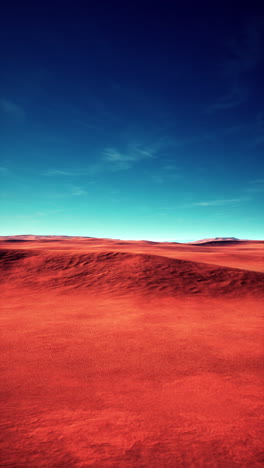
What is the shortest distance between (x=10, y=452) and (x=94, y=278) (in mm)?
11557

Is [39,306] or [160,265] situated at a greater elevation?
[160,265]

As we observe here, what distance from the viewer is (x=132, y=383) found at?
418 cm

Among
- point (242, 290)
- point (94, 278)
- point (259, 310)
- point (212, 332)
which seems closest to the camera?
point (212, 332)

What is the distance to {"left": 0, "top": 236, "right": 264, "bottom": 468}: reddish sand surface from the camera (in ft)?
9.02

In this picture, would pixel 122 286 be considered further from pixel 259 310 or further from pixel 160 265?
pixel 259 310

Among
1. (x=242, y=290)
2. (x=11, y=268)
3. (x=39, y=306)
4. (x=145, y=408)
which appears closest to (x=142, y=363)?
(x=145, y=408)

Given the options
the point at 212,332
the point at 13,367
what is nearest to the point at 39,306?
the point at 13,367

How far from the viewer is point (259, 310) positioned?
362 inches

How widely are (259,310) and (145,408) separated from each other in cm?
757

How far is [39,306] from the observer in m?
9.85

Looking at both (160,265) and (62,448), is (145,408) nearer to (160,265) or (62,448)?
(62,448)

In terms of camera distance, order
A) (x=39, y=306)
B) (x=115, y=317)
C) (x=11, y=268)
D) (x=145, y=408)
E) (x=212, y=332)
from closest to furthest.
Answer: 1. (x=145, y=408)
2. (x=212, y=332)
3. (x=115, y=317)
4. (x=39, y=306)
5. (x=11, y=268)

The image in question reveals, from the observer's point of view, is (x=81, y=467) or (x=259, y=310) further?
(x=259, y=310)

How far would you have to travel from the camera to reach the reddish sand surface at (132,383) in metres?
2.75
